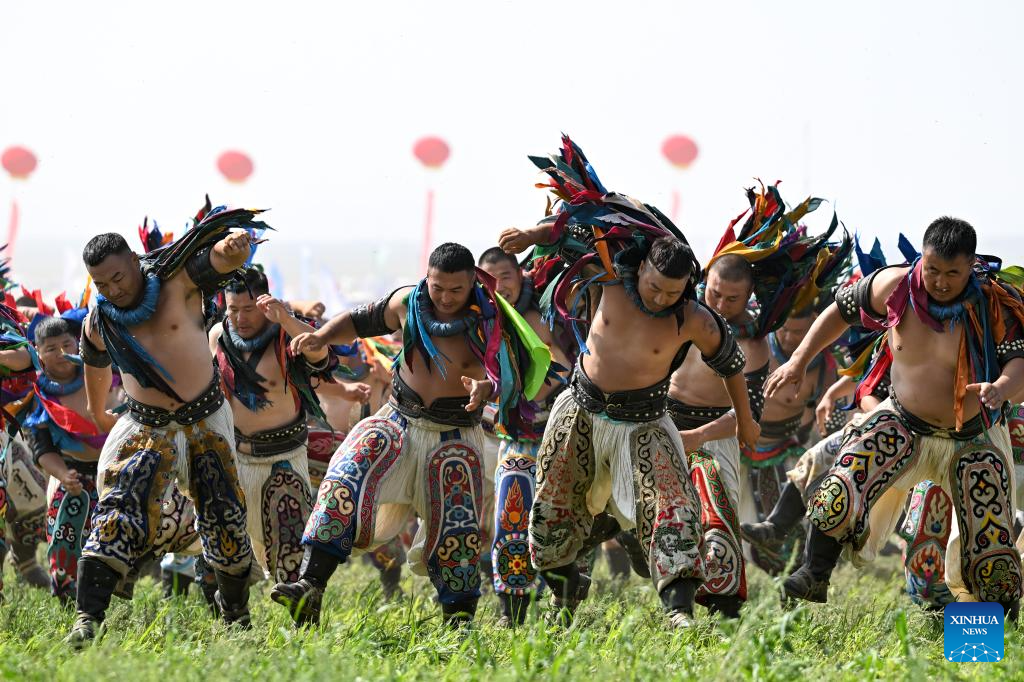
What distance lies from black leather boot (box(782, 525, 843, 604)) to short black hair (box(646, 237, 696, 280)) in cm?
130

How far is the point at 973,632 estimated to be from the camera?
596cm

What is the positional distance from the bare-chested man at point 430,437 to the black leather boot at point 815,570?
4.82 ft

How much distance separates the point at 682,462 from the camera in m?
6.62

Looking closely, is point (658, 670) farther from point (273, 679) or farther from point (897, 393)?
point (897, 393)

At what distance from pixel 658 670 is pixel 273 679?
4.63 feet

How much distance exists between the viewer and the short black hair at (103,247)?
645 cm

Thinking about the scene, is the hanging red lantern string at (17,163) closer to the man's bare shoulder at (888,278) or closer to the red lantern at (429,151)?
the red lantern at (429,151)

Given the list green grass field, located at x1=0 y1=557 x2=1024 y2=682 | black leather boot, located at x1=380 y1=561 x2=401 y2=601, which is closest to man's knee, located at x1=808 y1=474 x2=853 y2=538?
green grass field, located at x1=0 y1=557 x2=1024 y2=682

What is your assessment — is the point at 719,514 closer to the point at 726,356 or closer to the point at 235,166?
the point at 726,356

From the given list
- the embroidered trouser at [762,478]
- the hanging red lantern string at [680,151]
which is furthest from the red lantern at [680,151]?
the embroidered trouser at [762,478]

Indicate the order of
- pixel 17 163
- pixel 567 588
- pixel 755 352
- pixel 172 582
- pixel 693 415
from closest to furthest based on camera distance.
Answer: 1. pixel 567 588
2. pixel 693 415
3. pixel 755 352
4. pixel 172 582
5. pixel 17 163

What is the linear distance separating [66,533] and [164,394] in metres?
1.80

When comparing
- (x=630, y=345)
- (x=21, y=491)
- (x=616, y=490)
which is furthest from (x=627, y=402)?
(x=21, y=491)

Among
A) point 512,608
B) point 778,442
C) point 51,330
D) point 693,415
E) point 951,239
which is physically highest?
point 951,239
